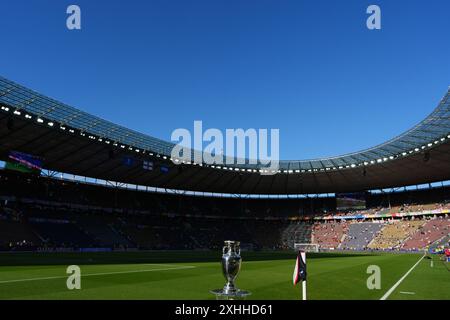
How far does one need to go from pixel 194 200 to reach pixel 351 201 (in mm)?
39009

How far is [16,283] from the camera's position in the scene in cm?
1542

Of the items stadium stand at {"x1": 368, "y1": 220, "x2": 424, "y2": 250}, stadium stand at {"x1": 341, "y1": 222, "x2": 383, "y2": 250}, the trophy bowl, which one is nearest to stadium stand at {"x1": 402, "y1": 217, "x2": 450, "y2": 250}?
stadium stand at {"x1": 368, "y1": 220, "x2": 424, "y2": 250}

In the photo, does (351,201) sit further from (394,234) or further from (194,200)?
(194,200)

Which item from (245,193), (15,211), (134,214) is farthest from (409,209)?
(15,211)

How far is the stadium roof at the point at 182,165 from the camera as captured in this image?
50031mm

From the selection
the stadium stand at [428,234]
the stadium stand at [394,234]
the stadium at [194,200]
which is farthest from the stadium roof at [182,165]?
the stadium stand at [428,234]

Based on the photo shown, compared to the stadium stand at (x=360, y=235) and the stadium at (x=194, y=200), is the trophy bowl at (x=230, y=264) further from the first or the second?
the stadium stand at (x=360, y=235)

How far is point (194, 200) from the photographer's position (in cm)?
10331

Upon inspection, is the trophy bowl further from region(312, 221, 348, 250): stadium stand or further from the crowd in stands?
region(312, 221, 348, 250): stadium stand

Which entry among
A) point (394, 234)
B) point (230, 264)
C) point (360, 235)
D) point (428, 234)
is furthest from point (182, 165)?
point (230, 264)

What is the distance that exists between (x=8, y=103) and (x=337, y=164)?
58971 mm

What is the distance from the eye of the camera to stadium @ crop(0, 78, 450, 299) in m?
51.2

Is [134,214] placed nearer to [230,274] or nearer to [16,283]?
[16,283]

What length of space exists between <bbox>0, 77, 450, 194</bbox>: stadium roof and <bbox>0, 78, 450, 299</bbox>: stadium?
198mm
